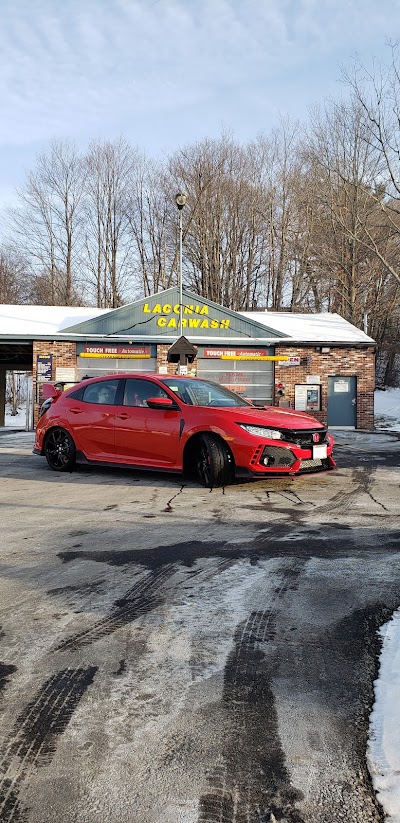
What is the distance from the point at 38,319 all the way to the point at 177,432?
16.2m

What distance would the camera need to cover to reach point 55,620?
282 cm

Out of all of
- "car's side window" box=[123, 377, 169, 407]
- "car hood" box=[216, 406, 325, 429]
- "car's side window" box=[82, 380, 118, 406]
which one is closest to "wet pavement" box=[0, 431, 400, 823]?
"car hood" box=[216, 406, 325, 429]

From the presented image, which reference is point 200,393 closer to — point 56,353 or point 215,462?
Result: point 215,462

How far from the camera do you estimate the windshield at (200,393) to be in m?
7.32

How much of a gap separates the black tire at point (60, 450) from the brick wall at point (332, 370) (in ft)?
43.4

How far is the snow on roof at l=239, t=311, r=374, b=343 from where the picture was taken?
21.0 meters

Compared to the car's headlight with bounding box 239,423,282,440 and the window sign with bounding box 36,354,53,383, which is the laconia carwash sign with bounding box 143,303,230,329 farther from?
the car's headlight with bounding box 239,423,282,440

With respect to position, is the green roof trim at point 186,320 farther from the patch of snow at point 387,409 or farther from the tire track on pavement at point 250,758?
the tire track on pavement at point 250,758

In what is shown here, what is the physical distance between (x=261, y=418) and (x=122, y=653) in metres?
4.44

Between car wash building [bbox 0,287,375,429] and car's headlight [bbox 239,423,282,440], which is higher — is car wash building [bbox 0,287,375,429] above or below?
above

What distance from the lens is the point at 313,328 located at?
22891 millimetres

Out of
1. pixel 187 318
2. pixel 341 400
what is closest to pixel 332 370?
pixel 341 400

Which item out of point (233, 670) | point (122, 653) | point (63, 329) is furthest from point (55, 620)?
point (63, 329)

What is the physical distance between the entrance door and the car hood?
14.2 meters
